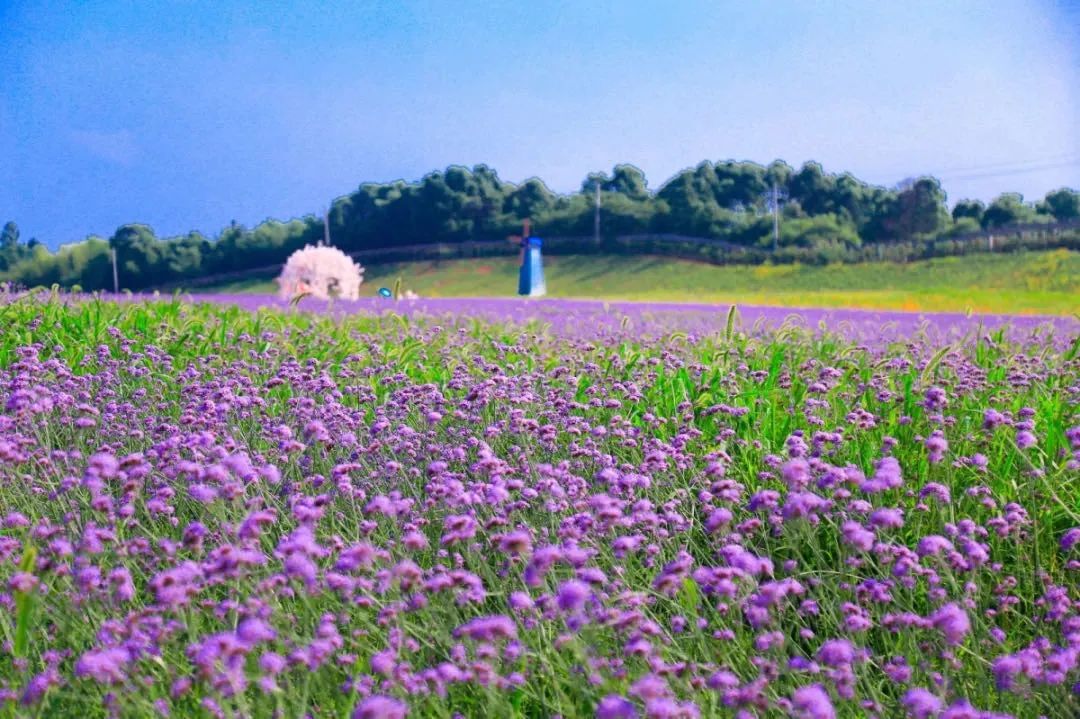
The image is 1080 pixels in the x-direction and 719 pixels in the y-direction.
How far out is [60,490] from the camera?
3426 mm

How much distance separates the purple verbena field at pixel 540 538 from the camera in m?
2.04

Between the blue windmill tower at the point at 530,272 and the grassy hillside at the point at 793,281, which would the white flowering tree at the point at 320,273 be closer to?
the blue windmill tower at the point at 530,272

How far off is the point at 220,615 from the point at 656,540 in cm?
136

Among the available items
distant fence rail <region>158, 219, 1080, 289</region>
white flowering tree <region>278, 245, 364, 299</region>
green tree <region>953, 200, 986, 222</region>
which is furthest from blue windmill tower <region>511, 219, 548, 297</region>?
green tree <region>953, 200, 986, 222</region>

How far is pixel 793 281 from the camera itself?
29.0 metres

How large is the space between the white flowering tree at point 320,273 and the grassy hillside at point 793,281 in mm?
9764

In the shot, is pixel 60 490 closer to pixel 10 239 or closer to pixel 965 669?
pixel 965 669

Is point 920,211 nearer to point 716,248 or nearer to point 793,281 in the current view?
point 716,248

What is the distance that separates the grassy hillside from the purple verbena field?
46.4ft

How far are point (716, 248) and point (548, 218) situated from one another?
9.59m

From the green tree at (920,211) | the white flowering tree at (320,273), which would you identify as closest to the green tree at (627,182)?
the green tree at (920,211)

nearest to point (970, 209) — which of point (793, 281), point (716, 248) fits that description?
point (716, 248)

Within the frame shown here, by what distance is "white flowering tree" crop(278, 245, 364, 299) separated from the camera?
69.8ft

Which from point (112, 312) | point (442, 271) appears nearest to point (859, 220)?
Answer: point (442, 271)
